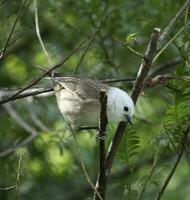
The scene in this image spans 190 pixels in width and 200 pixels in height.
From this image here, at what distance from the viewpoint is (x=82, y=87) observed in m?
4.20

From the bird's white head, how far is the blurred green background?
0.62 m

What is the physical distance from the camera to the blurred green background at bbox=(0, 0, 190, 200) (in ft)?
16.4

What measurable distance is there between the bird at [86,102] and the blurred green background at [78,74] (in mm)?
330

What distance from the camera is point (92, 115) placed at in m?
3.96

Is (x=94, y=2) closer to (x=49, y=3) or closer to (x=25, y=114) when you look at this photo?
(x=49, y=3)

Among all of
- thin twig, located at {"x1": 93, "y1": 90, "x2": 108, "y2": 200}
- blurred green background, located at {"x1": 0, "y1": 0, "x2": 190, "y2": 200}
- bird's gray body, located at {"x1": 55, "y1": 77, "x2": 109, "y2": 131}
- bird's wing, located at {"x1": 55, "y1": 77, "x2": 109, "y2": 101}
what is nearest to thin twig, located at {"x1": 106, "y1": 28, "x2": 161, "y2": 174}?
thin twig, located at {"x1": 93, "y1": 90, "x2": 108, "y2": 200}

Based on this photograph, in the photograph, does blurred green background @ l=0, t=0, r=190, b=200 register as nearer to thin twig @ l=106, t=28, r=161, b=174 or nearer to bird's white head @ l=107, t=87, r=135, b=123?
bird's white head @ l=107, t=87, r=135, b=123

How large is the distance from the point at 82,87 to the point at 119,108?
412 millimetres

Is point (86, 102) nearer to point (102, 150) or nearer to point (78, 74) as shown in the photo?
point (78, 74)

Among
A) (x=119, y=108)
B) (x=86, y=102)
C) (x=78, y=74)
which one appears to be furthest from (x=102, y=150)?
(x=78, y=74)

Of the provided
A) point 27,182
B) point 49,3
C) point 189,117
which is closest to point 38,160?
point 27,182

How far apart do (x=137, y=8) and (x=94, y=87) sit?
4.57 feet

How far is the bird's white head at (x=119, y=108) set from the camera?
3809 mm

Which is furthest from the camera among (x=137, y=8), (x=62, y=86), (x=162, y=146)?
(x=137, y=8)
